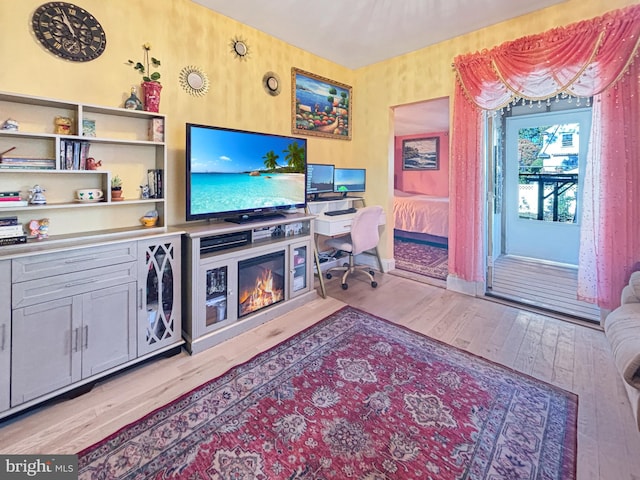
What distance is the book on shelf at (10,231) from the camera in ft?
5.50

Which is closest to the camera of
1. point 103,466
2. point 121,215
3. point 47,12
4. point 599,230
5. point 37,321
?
point 103,466

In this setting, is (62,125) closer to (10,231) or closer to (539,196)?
(10,231)

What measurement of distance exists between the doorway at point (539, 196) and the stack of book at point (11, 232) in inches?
164

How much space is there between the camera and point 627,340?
62.9 inches

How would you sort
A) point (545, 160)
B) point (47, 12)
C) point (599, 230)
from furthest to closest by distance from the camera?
point (545, 160) → point (599, 230) → point (47, 12)

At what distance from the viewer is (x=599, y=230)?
251 cm

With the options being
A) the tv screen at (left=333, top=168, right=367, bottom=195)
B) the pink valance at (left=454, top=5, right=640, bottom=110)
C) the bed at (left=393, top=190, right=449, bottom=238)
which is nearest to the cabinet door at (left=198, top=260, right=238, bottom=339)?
the tv screen at (left=333, top=168, right=367, bottom=195)

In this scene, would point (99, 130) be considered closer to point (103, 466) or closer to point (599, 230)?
point (103, 466)

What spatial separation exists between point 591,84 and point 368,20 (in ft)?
6.25

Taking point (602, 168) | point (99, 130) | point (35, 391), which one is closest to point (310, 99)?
point (99, 130)

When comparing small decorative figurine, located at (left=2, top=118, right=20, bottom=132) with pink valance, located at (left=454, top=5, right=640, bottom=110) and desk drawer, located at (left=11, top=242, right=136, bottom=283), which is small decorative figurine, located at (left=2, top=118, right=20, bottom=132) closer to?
desk drawer, located at (left=11, top=242, right=136, bottom=283)

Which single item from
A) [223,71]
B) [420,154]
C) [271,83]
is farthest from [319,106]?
[420,154]

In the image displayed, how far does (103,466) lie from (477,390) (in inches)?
76.0

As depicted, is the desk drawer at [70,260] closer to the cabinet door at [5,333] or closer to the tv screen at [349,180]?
the cabinet door at [5,333]
